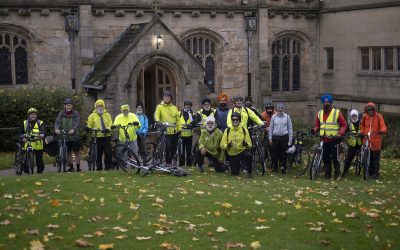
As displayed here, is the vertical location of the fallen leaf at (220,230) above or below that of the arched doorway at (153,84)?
below

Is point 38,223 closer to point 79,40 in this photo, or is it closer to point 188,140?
point 188,140

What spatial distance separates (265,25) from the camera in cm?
2948

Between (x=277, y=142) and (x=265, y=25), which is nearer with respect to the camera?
(x=277, y=142)

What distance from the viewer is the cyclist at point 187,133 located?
17792 millimetres

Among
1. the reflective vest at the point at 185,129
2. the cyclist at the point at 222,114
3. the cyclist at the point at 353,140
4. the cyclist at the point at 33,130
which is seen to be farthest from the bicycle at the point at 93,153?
the cyclist at the point at 353,140

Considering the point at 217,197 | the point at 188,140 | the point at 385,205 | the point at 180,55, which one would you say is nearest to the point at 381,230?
the point at 385,205

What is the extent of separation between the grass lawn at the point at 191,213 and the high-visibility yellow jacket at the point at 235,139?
3.80 feet

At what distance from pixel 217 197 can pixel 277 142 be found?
4.40m

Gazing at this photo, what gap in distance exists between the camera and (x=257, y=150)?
17344 mm

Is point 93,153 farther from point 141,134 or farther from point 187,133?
point 187,133

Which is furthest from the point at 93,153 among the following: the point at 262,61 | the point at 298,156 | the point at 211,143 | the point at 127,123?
the point at 262,61

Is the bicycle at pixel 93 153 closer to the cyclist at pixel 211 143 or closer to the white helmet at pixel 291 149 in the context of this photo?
the cyclist at pixel 211 143

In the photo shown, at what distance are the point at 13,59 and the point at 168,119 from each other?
35.4ft

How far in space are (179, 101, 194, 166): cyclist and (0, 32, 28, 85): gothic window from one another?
412 inches
